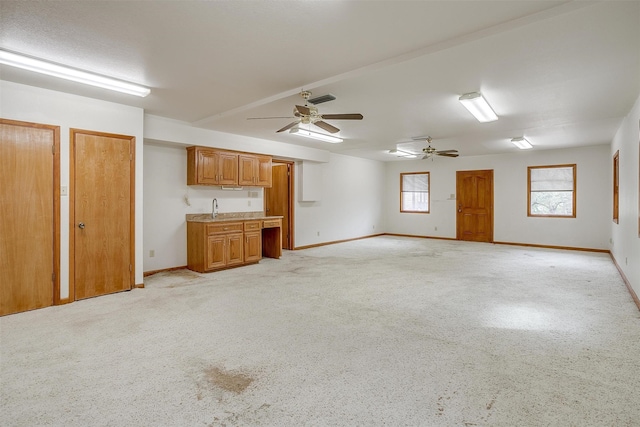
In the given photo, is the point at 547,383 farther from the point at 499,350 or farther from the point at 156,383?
the point at 156,383

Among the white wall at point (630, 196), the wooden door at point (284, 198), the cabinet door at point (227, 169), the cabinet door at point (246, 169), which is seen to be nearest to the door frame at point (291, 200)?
the wooden door at point (284, 198)

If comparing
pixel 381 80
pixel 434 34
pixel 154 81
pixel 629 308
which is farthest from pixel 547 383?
pixel 154 81

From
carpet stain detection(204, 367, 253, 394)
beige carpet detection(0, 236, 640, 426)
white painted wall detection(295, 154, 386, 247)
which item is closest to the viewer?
beige carpet detection(0, 236, 640, 426)

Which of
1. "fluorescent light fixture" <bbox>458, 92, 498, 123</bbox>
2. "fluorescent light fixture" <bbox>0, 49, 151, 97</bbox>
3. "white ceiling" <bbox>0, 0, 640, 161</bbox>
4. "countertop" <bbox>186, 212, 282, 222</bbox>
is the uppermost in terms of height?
"white ceiling" <bbox>0, 0, 640, 161</bbox>

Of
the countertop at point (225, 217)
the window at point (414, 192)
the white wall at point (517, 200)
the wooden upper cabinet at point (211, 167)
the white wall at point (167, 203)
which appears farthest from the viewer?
the window at point (414, 192)

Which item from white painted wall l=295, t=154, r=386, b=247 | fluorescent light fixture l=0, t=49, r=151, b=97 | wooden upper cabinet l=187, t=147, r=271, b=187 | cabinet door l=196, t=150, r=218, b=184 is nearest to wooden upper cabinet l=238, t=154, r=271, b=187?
wooden upper cabinet l=187, t=147, r=271, b=187

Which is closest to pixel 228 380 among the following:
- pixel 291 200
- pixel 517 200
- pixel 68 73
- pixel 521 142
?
pixel 68 73

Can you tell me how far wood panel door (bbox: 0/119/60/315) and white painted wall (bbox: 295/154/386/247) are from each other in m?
4.99

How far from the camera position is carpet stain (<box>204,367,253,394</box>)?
7.19ft

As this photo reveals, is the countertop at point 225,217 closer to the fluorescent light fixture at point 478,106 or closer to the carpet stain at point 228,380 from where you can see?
the carpet stain at point 228,380

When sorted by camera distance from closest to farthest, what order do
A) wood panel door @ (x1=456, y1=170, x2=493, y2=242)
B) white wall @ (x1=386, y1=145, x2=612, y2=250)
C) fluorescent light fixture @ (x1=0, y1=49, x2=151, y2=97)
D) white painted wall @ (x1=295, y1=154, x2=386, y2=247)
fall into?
fluorescent light fixture @ (x1=0, y1=49, x2=151, y2=97) → white wall @ (x1=386, y1=145, x2=612, y2=250) → white painted wall @ (x1=295, y1=154, x2=386, y2=247) → wood panel door @ (x1=456, y1=170, x2=493, y2=242)

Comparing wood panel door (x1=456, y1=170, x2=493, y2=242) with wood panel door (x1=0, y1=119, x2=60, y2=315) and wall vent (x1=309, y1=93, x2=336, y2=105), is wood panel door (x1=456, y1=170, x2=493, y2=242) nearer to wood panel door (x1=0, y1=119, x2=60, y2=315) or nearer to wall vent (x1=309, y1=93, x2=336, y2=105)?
wall vent (x1=309, y1=93, x2=336, y2=105)

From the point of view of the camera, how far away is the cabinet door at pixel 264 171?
269 inches

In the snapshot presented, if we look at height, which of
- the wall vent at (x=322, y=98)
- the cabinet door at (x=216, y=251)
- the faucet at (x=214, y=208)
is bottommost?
the cabinet door at (x=216, y=251)
